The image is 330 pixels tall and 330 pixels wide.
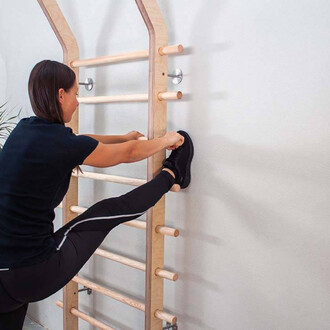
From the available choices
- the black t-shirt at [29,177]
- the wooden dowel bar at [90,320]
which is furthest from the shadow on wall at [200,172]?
the black t-shirt at [29,177]

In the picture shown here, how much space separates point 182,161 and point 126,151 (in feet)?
1.03

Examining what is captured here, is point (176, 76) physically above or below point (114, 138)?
above

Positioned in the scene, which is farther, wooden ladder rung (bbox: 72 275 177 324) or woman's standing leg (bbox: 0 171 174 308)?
wooden ladder rung (bbox: 72 275 177 324)

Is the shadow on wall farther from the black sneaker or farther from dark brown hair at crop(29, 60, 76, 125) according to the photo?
dark brown hair at crop(29, 60, 76, 125)

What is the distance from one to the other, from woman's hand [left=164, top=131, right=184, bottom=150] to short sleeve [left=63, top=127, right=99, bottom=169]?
0.37 m

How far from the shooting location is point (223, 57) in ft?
5.89

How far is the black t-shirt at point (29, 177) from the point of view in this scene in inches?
57.6

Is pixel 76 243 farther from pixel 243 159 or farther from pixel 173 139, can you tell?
pixel 243 159

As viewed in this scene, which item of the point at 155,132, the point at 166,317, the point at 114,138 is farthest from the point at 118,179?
the point at 166,317

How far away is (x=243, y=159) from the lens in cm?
175

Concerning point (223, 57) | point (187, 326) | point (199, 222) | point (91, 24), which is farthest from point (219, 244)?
point (91, 24)

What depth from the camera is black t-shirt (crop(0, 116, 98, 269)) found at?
4.80 feet

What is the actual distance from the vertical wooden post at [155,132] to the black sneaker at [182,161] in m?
0.08

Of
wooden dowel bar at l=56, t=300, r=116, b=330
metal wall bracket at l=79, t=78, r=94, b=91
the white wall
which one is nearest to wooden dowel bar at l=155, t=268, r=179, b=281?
the white wall
